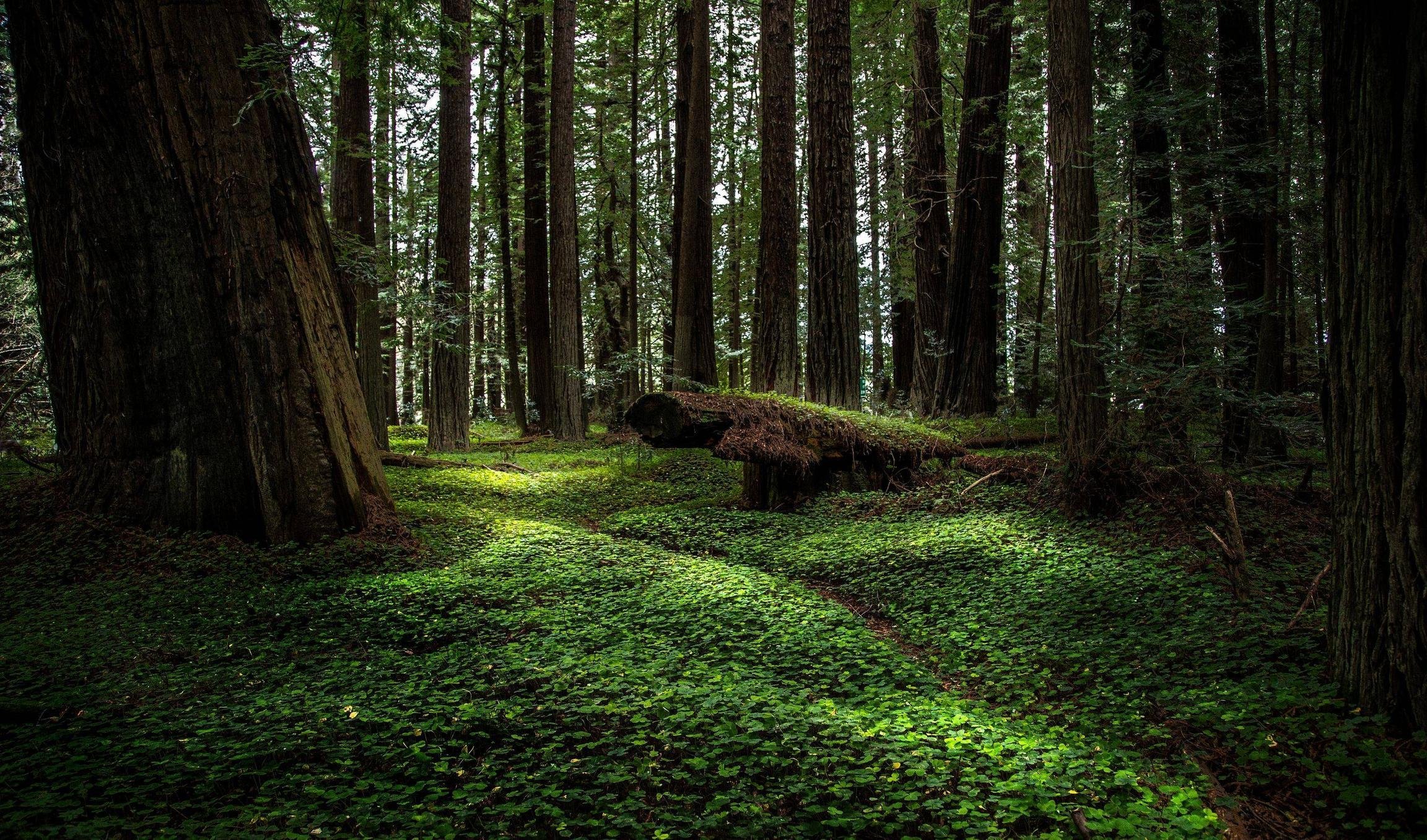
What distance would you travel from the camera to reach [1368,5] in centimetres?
301

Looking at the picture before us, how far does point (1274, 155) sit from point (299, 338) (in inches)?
397

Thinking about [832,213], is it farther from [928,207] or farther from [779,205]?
[928,207]

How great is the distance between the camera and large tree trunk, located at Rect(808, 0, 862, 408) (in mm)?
9352

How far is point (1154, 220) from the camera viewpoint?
7.51m

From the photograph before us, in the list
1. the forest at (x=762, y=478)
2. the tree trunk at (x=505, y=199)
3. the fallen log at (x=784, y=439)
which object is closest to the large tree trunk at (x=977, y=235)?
the forest at (x=762, y=478)

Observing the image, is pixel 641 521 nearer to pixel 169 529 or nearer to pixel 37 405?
pixel 169 529

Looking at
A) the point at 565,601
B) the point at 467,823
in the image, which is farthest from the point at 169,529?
the point at 467,823

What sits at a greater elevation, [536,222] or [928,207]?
[536,222]

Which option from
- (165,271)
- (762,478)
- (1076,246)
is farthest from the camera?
(762,478)

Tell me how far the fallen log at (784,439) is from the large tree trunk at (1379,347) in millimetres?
5425

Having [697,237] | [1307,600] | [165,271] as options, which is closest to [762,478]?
[1307,600]

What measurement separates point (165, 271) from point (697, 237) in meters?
8.62

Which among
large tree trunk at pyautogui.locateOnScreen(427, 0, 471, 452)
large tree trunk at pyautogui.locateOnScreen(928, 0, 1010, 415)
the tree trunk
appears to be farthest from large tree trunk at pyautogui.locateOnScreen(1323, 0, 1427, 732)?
→ the tree trunk

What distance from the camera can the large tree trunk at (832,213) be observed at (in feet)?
30.7
